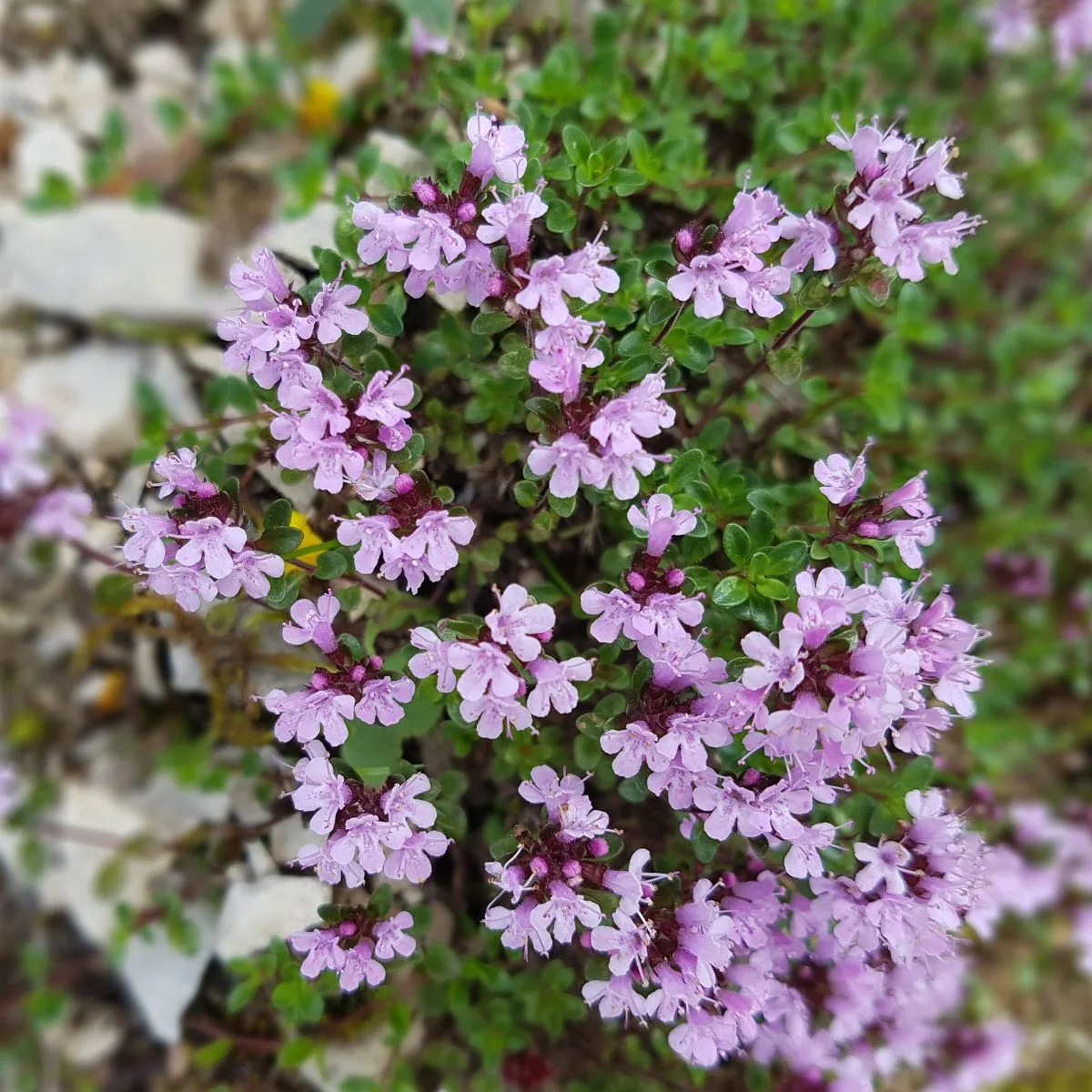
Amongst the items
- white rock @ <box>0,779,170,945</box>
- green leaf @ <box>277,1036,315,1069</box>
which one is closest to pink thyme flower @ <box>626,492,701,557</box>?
green leaf @ <box>277,1036,315,1069</box>

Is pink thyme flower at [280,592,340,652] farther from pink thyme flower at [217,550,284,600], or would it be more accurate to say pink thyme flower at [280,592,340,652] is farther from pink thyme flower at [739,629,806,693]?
pink thyme flower at [739,629,806,693]

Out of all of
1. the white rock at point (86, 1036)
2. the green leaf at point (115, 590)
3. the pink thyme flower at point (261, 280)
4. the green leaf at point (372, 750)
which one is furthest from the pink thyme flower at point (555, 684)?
the white rock at point (86, 1036)

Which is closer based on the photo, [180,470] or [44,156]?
[180,470]

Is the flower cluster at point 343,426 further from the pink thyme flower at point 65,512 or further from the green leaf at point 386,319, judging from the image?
the pink thyme flower at point 65,512

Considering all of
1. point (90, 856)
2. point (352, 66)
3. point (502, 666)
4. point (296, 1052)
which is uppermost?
point (352, 66)

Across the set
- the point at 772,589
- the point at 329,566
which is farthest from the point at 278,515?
the point at 772,589

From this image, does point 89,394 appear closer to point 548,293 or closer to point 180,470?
point 180,470
